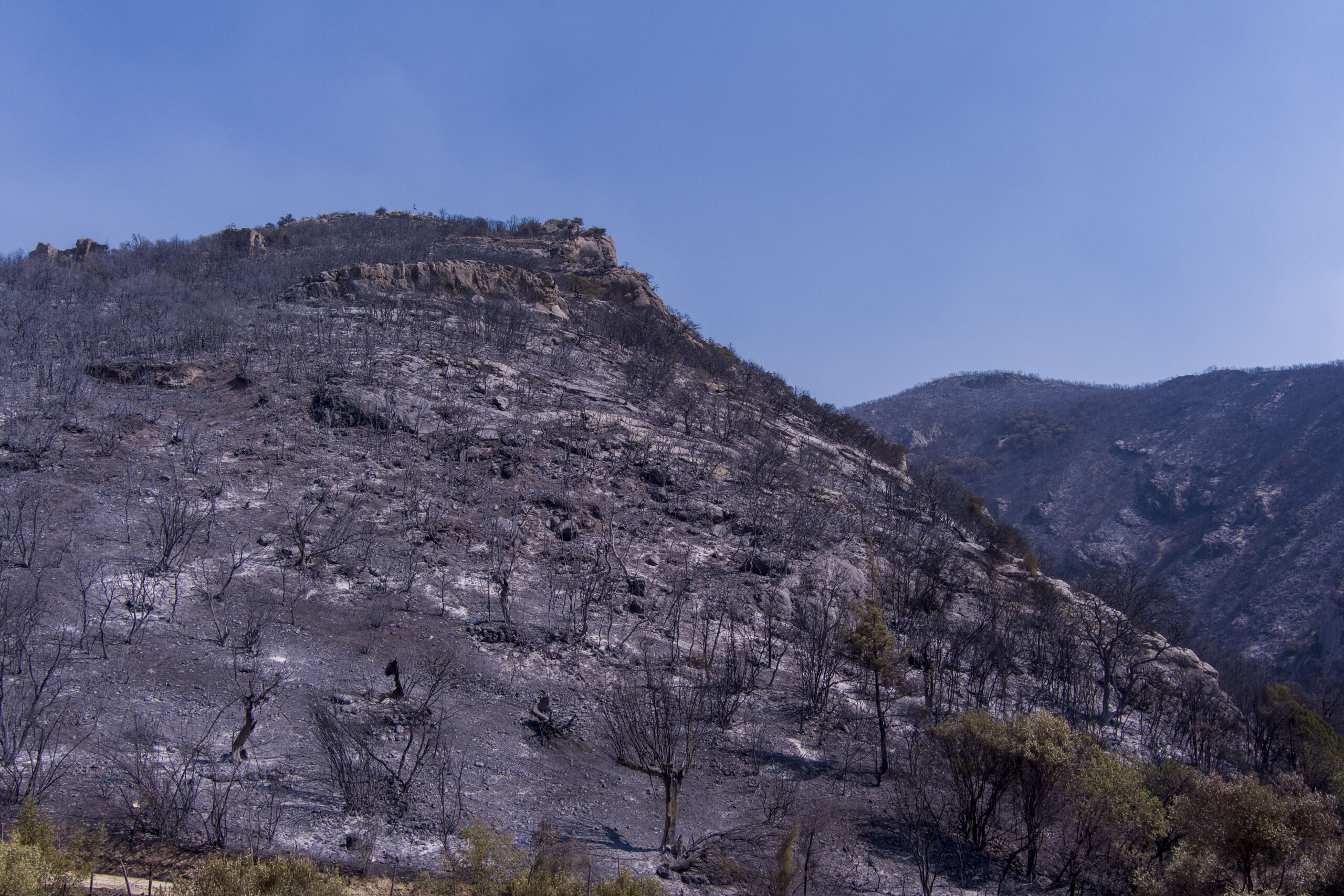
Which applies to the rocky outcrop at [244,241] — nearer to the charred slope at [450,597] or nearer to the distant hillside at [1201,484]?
the charred slope at [450,597]

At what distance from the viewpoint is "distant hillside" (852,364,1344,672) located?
146ft

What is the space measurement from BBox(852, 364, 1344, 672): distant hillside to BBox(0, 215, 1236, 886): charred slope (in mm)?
30618

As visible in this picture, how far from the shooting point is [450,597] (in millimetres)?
13648

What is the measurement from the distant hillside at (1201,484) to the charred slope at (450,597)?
30618 millimetres

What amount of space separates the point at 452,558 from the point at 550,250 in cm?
3345

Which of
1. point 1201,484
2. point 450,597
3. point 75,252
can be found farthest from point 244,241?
point 1201,484

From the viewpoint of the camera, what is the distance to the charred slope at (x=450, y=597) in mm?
8664

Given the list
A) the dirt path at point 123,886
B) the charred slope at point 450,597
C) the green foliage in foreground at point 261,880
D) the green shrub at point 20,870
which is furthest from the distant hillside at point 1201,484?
the green shrub at point 20,870

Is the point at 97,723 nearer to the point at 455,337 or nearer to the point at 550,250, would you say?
the point at 455,337

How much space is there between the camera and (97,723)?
8.27 metres

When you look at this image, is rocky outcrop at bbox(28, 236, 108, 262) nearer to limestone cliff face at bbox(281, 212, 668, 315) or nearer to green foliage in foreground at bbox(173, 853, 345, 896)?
limestone cliff face at bbox(281, 212, 668, 315)

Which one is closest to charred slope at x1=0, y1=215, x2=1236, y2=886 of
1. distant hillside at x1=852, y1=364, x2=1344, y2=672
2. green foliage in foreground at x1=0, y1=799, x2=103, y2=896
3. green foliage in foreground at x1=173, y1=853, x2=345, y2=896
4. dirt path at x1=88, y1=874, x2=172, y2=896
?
Result: dirt path at x1=88, y1=874, x2=172, y2=896

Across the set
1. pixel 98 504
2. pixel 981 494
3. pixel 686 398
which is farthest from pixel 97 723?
pixel 981 494

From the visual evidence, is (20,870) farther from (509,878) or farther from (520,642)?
(520,642)
